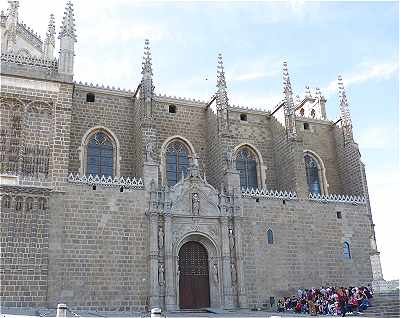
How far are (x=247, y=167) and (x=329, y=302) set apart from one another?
982cm

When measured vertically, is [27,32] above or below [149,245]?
above

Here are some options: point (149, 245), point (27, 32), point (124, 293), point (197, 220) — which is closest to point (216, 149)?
point (197, 220)

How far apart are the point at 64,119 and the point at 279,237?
12.4m

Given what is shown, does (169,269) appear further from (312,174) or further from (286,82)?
(286,82)

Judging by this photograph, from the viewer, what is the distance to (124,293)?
20484mm

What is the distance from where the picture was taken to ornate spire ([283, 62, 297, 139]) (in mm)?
27094

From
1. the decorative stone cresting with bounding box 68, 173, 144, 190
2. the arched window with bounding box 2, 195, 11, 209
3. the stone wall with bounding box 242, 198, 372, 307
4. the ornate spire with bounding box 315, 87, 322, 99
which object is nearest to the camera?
the arched window with bounding box 2, 195, 11, 209

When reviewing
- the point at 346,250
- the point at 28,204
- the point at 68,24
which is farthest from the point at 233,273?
the point at 68,24

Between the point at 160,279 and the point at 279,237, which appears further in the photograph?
the point at 279,237

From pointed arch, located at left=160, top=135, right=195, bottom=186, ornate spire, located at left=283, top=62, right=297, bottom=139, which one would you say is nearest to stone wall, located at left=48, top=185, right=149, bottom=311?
pointed arch, located at left=160, top=135, right=195, bottom=186

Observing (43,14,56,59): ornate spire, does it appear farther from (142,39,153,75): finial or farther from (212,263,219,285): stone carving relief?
(212,263,219,285): stone carving relief

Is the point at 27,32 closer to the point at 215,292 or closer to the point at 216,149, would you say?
the point at 216,149

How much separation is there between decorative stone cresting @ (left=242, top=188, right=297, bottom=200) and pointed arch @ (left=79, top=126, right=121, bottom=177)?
22.8 ft

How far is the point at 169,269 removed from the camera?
2119cm
